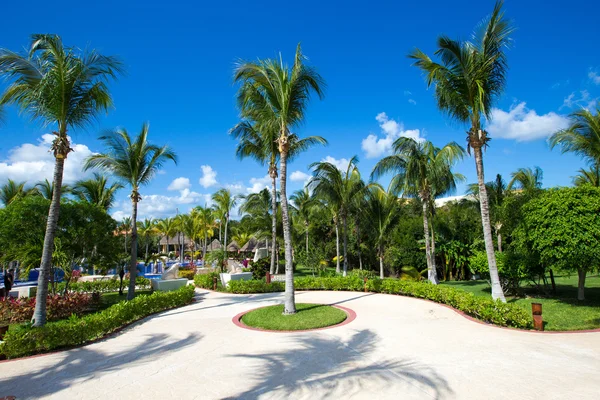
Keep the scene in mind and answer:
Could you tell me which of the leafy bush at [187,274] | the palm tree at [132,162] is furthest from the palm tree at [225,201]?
the palm tree at [132,162]

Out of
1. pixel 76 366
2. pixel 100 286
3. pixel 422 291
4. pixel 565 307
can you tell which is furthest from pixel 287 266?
pixel 100 286

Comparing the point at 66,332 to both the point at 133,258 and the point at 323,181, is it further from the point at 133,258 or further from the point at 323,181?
the point at 323,181

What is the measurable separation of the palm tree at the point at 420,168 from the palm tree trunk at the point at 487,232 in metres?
5.93

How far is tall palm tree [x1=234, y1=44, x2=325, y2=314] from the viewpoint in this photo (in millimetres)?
11797

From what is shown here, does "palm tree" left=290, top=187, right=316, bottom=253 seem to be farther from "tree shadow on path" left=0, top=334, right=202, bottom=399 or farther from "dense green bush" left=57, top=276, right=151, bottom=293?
"tree shadow on path" left=0, top=334, right=202, bottom=399

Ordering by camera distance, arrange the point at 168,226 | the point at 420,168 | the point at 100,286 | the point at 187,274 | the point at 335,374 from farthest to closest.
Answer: the point at 168,226 → the point at 187,274 → the point at 100,286 → the point at 420,168 → the point at 335,374

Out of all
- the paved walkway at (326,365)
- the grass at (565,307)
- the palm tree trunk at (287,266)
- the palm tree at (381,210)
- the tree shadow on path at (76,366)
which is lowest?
the tree shadow on path at (76,366)

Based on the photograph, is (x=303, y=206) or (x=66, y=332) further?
(x=303, y=206)

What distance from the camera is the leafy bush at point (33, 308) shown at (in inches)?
489

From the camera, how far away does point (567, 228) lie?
1076cm

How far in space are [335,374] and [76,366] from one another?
5.75 meters

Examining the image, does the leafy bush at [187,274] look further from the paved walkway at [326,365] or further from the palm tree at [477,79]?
the palm tree at [477,79]

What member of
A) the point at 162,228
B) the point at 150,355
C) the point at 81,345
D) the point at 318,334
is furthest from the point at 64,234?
the point at 162,228

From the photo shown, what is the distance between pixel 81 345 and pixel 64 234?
255 inches
